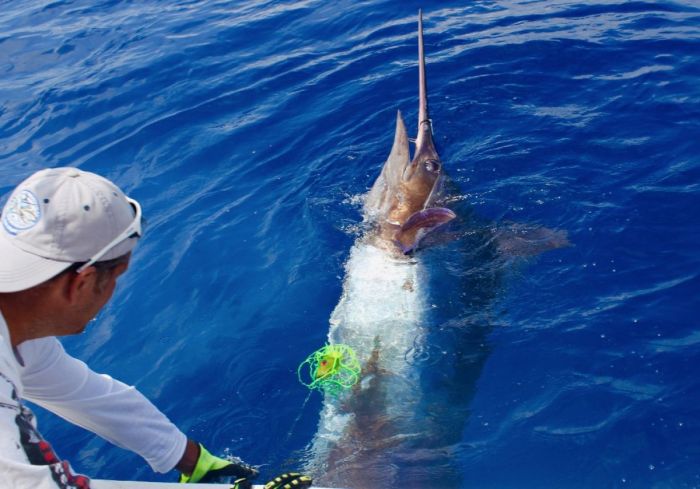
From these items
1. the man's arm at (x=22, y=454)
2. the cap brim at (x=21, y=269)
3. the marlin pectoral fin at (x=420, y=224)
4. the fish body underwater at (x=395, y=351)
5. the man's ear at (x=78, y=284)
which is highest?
the cap brim at (x=21, y=269)

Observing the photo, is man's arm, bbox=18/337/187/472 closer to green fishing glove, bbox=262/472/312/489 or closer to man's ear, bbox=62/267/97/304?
green fishing glove, bbox=262/472/312/489

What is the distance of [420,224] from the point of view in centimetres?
502

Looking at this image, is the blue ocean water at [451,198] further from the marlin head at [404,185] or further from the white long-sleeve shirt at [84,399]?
the white long-sleeve shirt at [84,399]

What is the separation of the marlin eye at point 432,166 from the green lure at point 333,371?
185 cm

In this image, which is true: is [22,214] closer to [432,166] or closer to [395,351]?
[395,351]

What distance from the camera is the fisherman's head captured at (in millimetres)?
1883

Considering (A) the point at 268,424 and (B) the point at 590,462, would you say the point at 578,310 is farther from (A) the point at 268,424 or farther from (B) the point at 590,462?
(A) the point at 268,424

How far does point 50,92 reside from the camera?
898 centimetres

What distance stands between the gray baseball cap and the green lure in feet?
7.68

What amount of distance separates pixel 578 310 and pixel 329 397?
70.1 inches

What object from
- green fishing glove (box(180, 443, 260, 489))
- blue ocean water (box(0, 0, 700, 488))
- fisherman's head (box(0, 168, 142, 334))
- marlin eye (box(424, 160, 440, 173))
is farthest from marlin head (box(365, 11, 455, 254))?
fisherman's head (box(0, 168, 142, 334))

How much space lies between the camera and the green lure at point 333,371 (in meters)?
4.14

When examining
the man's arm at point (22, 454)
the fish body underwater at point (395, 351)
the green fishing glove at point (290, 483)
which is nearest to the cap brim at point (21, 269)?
the man's arm at point (22, 454)

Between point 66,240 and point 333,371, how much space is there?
2511 millimetres
